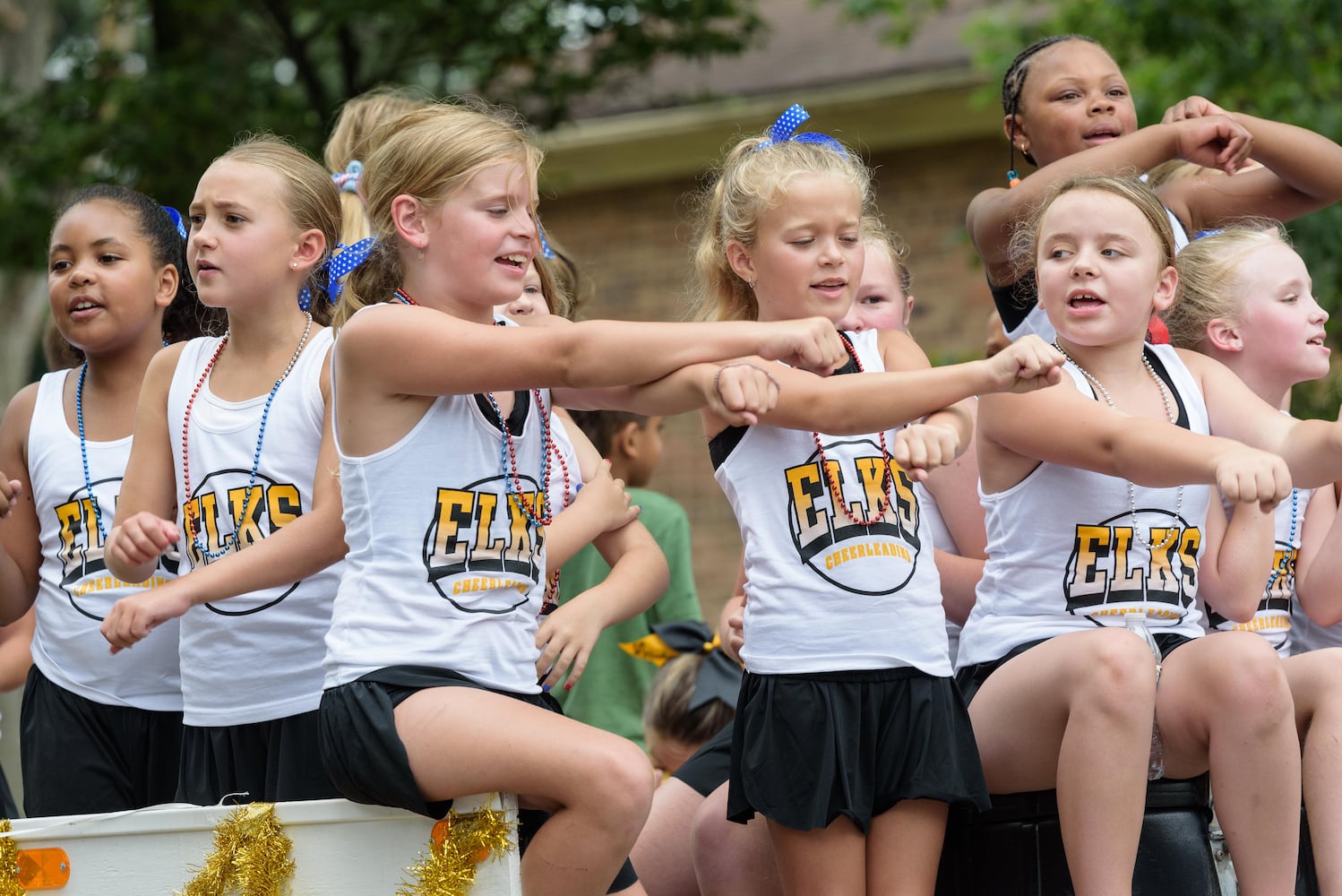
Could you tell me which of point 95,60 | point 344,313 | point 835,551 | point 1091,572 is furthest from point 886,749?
point 95,60

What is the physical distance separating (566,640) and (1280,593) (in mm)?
1648

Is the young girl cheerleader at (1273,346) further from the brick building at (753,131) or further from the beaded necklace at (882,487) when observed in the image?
the brick building at (753,131)

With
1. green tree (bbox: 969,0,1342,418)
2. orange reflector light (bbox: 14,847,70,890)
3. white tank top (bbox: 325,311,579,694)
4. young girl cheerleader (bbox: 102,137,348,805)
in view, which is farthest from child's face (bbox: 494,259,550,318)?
green tree (bbox: 969,0,1342,418)

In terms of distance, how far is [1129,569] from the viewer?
3.04 meters

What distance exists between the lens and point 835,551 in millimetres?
2936

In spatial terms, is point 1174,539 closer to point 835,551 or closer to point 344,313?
point 835,551

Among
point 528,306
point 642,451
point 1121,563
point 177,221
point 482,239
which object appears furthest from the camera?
point 642,451

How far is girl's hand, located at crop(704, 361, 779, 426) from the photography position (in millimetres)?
2387

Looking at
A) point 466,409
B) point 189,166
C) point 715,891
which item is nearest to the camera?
point 466,409

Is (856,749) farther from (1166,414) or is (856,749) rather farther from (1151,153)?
(1151,153)

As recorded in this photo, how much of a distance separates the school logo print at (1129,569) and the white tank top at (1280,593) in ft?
0.90

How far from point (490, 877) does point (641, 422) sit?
2707 millimetres

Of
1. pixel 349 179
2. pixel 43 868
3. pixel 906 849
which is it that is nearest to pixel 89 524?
pixel 43 868

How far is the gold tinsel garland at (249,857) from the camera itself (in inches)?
103
